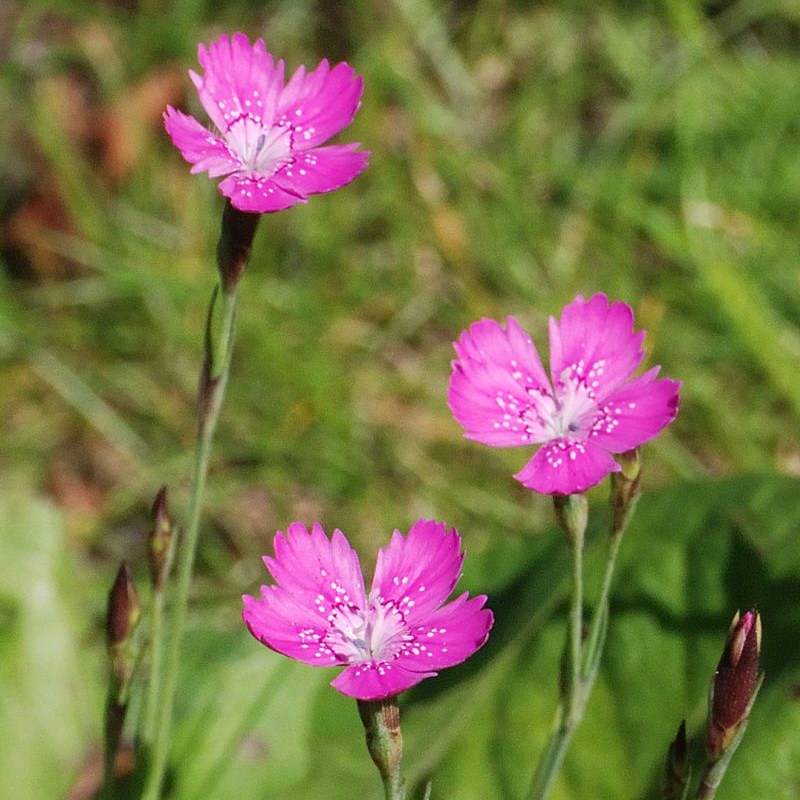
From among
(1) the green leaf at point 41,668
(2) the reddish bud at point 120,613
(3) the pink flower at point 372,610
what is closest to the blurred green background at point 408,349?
(1) the green leaf at point 41,668

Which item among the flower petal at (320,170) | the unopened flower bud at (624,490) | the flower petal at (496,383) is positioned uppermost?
the flower petal at (320,170)

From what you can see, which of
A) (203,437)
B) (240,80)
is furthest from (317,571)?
(240,80)

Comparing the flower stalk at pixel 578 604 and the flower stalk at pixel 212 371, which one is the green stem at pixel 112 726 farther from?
the flower stalk at pixel 578 604

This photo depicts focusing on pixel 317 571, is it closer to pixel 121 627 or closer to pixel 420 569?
pixel 420 569

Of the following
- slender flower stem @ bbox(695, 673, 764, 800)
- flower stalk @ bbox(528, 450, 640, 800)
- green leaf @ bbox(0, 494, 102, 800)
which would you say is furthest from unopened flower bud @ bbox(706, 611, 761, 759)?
green leaf @ bbox(0, 494, 102, 800)

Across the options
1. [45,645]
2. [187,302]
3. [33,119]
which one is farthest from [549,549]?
[33,119]
